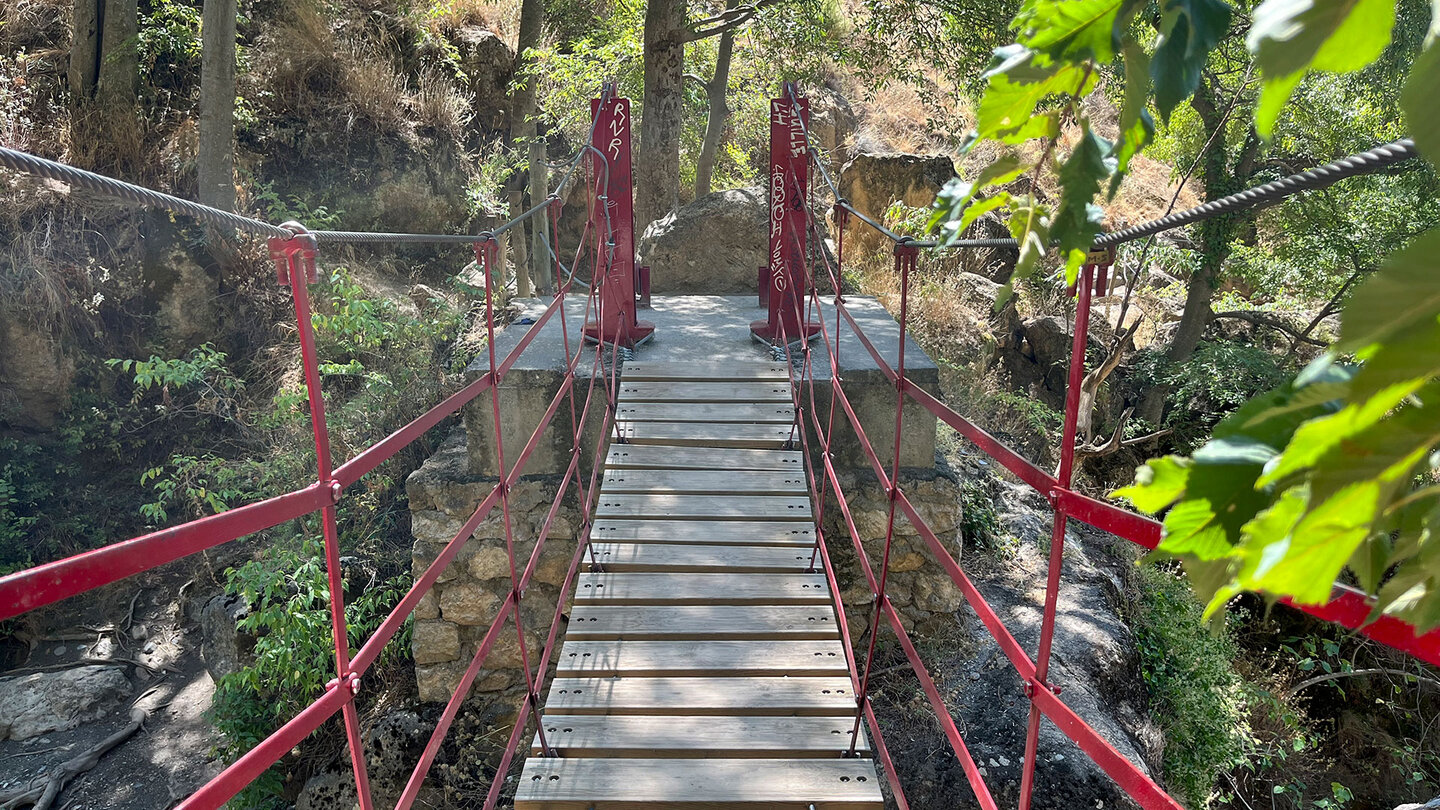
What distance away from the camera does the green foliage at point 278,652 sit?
17.5 feet

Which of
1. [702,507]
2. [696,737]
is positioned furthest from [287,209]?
[696,737]

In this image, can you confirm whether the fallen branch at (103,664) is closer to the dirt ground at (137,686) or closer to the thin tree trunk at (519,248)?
the dirt ground at (137,686)

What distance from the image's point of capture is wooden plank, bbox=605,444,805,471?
13.9 feet

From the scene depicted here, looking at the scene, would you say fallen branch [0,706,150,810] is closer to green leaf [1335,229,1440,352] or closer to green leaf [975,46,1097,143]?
green leaf [975,46,1097,143]

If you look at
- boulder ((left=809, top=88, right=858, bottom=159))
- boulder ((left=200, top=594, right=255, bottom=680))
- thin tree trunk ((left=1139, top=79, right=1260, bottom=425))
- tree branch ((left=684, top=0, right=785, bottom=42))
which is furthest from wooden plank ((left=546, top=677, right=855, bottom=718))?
boulder ((left=809, top=88, right=858, bottom=159))

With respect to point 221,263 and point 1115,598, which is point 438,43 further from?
point 1115,598

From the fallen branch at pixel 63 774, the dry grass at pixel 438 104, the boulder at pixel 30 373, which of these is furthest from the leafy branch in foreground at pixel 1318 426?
the dry grass at pixel 438 104

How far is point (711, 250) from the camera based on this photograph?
757 centimetres

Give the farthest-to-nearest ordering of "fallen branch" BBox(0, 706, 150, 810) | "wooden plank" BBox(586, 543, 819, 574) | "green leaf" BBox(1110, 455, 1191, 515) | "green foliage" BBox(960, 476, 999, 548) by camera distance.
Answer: "green foliage" BBox(960, 476, 999, 548) → "fallen branch" BBox(0, 706, 150, 810) → "wooden plank" BBox(586, 543, 819, 574) → "green leaf" BBox(1110, 455, 1191, 515)

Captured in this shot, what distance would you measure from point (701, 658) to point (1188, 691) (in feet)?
13.5

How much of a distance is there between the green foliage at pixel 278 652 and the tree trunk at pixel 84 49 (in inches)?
240

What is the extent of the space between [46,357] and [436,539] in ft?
18.6

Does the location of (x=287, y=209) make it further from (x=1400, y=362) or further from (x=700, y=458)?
(x=1400, y=362)

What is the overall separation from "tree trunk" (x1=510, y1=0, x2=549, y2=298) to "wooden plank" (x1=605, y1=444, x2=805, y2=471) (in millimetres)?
4303
